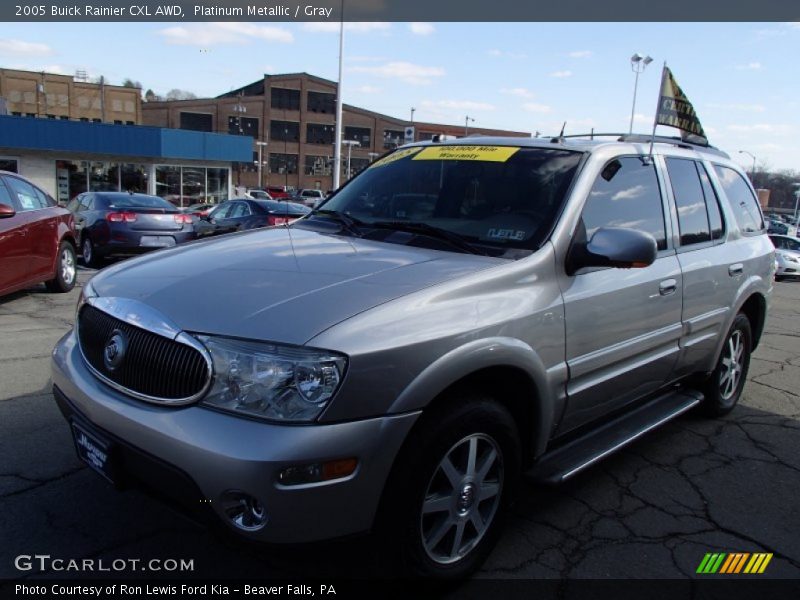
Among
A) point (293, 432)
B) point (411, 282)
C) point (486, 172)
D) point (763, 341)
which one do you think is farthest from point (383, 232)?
point (763, 341)

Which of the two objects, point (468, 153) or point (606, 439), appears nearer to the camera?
point (606, 439)

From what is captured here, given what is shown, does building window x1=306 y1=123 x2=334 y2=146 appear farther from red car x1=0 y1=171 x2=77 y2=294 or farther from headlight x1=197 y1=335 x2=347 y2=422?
headlight x1=197 y1=335 x2=347 y2=422

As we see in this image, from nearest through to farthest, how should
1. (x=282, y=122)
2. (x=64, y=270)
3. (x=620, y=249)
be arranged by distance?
(x=620, y=249), (x=64, y=270), (x=282, y=122)

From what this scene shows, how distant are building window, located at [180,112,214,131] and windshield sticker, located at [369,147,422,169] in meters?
82.6

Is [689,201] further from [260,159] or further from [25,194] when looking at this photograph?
[260,159]

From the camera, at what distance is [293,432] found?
1.99 m

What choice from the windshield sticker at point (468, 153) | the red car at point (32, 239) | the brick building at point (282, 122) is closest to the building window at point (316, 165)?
the brick building at point (282, 122)

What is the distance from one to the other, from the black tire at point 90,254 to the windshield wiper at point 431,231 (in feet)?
32.0

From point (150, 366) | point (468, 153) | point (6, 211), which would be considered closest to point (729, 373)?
point (468, 153)

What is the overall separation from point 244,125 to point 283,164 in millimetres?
6989

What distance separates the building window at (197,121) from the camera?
3157 inches

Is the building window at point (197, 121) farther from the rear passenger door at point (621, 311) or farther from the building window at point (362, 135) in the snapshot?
the rear passenger door at point (621, 311)

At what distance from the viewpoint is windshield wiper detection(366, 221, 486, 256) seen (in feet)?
9.61

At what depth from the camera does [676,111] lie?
4.30 meters
